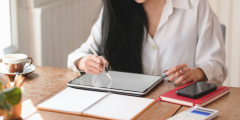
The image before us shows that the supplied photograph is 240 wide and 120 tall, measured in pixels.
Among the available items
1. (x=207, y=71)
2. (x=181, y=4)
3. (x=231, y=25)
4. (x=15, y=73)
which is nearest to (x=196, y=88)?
(x=207, y=71)

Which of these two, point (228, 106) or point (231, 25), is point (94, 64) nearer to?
point (228, 106)

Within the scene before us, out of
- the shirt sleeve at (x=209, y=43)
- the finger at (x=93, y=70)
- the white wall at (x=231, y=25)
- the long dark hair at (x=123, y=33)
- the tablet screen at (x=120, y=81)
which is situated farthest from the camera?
the white wall at (x=231, y=25)

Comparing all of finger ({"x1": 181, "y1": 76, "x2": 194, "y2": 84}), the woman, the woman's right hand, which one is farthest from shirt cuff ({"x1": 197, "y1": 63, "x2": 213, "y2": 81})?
the woman's right hand

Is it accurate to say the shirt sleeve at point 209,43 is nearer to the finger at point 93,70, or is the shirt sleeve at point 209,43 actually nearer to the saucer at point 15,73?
the finger at point 93,70

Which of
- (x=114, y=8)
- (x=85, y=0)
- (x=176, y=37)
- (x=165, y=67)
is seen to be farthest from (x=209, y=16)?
(x=85, y=0)

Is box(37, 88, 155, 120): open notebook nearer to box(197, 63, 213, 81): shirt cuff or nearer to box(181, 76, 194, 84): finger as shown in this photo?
box(181, 76, 194, 84): finger

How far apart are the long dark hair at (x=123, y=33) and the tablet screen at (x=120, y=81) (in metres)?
0.28

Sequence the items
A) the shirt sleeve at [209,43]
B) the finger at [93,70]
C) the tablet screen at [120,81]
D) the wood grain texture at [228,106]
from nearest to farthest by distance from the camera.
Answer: the wood grain texture at [228,106] < the tablet screen at [120,81] < the finger at [93,70] < the shirt sleeve at [209,43]

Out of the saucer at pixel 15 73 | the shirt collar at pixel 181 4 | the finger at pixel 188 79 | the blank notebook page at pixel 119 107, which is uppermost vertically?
the shirt collar at pixel 181 4

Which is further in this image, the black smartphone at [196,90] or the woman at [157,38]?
the woman at [157,38]

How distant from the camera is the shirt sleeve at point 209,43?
131 cm

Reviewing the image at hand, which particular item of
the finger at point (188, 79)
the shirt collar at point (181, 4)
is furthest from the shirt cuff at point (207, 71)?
the shirt collar at point (181, 4)

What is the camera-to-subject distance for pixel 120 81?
1.12m

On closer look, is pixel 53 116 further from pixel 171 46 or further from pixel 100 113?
pixel 171 46
